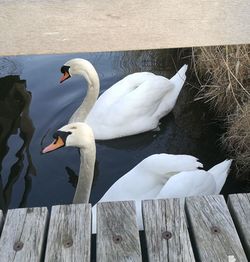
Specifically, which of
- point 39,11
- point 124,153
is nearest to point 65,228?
point 39,11

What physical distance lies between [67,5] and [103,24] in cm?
12

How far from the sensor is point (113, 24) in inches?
61.7

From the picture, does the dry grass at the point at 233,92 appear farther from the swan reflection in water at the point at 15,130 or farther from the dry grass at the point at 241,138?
Answer: the swan reflection in water at the point at 15,130

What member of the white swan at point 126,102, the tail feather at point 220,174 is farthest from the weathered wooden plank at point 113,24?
the white swan at point 126,102

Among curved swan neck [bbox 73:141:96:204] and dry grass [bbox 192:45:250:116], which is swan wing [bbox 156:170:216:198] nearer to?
curved swan neck [bbox 73:141:96:204]

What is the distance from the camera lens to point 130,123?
185 inches

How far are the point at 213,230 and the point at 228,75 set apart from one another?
2543 mm

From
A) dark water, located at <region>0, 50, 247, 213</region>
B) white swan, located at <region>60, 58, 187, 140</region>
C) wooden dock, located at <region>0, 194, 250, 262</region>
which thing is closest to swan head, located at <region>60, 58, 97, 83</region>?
white swan, located at <region>60, 58, 187, 140</region>

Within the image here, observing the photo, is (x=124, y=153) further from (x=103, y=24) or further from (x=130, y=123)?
(x=103, y=24)

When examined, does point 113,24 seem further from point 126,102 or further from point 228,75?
point 126,102

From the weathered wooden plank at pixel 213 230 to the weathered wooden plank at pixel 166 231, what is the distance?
0.03 meters

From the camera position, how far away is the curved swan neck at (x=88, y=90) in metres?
4.65

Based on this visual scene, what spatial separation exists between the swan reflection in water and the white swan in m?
0.49

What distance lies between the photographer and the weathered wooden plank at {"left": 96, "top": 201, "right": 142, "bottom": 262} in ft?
5.35
